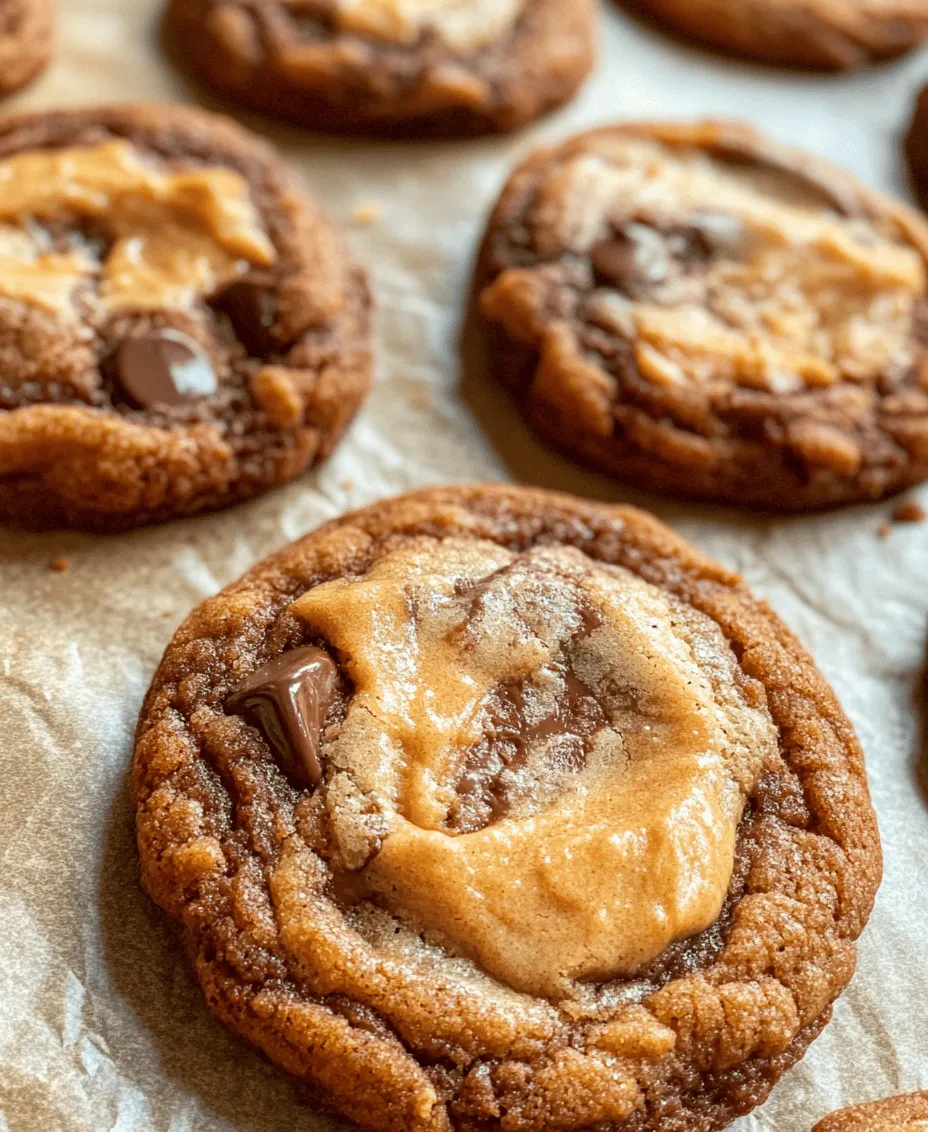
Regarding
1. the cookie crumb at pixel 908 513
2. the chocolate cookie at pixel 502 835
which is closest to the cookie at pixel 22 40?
the chocolate cookie at pixel 502 835

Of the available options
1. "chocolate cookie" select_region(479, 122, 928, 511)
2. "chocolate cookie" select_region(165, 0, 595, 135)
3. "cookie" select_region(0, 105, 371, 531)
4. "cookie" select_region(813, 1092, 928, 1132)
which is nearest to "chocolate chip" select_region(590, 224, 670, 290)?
"chocolate cookie" select_region(479, 122, 928, 511)

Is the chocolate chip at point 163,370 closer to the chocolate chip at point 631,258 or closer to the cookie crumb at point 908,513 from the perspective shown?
the chocolate chip at point 631,258

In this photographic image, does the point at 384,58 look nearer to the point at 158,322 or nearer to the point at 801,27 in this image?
the point at 158,322

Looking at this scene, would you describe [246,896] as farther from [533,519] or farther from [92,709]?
[533,519]

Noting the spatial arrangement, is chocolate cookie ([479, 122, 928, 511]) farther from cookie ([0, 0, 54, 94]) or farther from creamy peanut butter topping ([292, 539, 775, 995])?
cookie ([0, 0, 54, 94])

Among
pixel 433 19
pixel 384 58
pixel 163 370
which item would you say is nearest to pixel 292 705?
pixel 163 370

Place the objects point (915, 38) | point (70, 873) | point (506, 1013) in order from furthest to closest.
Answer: point (915, 38)
point (70, 873)
point (506, 1013)

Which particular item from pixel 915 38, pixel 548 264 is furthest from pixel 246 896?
pixel 915 38
